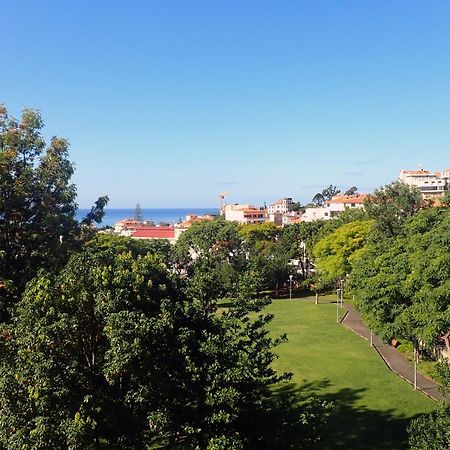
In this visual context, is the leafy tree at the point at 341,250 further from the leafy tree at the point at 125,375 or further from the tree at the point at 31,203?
the leafy tree at the point at 125,375

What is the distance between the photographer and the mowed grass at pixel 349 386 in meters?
17.0

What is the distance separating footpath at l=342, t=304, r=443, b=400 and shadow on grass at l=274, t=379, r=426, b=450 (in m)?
2.22

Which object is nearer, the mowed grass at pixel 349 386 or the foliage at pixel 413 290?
the mowed grass at pixel 349 386

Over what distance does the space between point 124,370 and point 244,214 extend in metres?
116

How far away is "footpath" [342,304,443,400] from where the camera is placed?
21.2 m

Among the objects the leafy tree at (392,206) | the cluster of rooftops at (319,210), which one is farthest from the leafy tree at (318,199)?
the leafy tree at (392,206)

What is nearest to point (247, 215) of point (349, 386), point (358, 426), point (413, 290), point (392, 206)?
point (392, 206)

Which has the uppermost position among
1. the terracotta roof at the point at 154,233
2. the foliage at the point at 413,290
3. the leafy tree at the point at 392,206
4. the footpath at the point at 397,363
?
the leafy tree at the point at 392,206

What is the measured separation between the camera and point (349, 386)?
22031 mm

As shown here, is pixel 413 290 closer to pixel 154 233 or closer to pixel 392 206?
pixel 392 206

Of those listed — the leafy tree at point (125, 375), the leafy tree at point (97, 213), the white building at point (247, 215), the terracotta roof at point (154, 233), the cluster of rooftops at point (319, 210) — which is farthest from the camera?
the white building at point (247, 215)

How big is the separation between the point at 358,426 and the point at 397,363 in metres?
8.69

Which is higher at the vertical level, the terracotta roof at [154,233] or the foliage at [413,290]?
the terracotta roof at [154,233]

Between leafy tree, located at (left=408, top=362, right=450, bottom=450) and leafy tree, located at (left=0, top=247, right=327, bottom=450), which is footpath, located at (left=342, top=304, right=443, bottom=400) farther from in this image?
leafy tree, located at (left=0, top=247, right=327, bottom=450)
